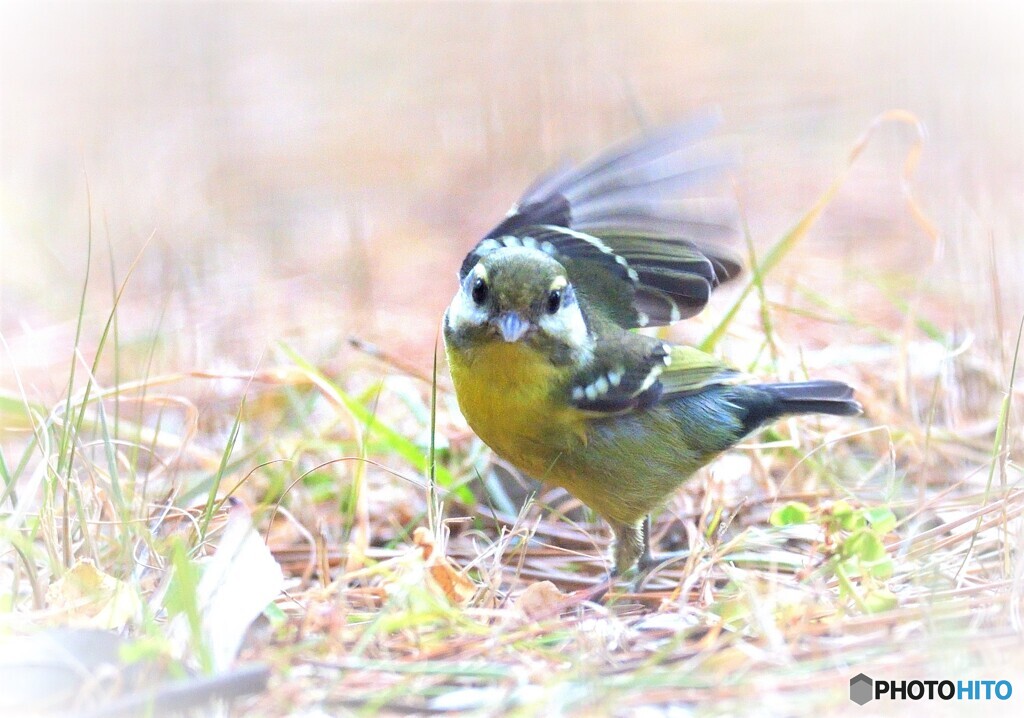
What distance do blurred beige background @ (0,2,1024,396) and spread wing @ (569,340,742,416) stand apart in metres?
1.53

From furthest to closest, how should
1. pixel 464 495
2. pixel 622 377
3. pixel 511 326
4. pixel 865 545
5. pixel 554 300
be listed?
pixel 464 495, pixel 622 377, pixel 554 300, pixel 511 326, pixel 865 545

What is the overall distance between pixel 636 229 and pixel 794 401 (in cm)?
75

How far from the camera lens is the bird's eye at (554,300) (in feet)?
10.2

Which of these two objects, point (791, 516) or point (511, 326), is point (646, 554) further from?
point (511, 326)

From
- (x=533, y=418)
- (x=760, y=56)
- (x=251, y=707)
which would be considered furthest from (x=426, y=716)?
(x=760, y=56)

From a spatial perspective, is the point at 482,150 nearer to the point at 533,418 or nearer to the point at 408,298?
the point at 408,298

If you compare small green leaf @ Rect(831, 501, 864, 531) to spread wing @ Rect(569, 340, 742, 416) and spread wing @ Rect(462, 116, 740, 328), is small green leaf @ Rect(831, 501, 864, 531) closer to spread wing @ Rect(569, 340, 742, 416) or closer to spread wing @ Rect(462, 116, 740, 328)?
spread wing @ Rect(569, 340, 742, 416)

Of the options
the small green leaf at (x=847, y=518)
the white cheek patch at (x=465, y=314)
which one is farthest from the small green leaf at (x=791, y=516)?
the white cheek patch at (x=465, y=314)

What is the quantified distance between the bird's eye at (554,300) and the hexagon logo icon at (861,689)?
1321mm

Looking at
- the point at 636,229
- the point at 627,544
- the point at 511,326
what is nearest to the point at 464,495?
the point at 627,544

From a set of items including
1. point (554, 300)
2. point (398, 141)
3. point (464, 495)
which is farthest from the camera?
point (398, 141)

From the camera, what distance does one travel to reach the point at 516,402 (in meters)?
3.19

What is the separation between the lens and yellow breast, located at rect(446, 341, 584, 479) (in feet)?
10.4

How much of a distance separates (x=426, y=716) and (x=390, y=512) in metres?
1.66
